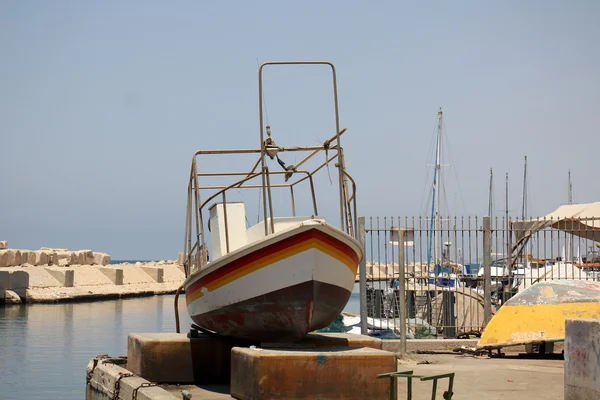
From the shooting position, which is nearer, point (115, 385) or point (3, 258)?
point (115, 385)

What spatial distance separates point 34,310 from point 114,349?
19.3 meters

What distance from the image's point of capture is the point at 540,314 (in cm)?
1294

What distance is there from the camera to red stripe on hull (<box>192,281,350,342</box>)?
9250 mm

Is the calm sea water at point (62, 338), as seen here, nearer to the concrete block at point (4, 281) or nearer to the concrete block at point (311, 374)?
the concrete block at point (4, 281)

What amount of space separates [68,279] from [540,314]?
1929 inches

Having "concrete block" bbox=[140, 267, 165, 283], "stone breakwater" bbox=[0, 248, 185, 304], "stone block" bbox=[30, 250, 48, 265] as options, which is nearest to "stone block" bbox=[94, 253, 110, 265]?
"stone breakwater" bbox=[0, 248, 185, 304]

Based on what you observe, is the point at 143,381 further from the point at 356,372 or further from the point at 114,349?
the point at 114,349

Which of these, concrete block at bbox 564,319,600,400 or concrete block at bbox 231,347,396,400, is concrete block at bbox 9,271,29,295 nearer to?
concrete block at bbox 231,347,396,400

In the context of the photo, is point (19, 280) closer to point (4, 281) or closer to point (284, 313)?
point (4, 281)

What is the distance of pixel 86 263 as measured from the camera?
243 feet

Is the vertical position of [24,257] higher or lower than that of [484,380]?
higher

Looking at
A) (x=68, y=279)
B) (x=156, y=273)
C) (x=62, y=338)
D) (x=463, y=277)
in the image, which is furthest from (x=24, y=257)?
(x=463, y=277)

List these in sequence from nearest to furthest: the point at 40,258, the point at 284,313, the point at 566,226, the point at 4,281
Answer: the point at 284,313, the point at 566,226, the point at 4,281, the point at 40,258

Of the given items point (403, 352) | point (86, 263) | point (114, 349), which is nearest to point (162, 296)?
point (86, 263)
